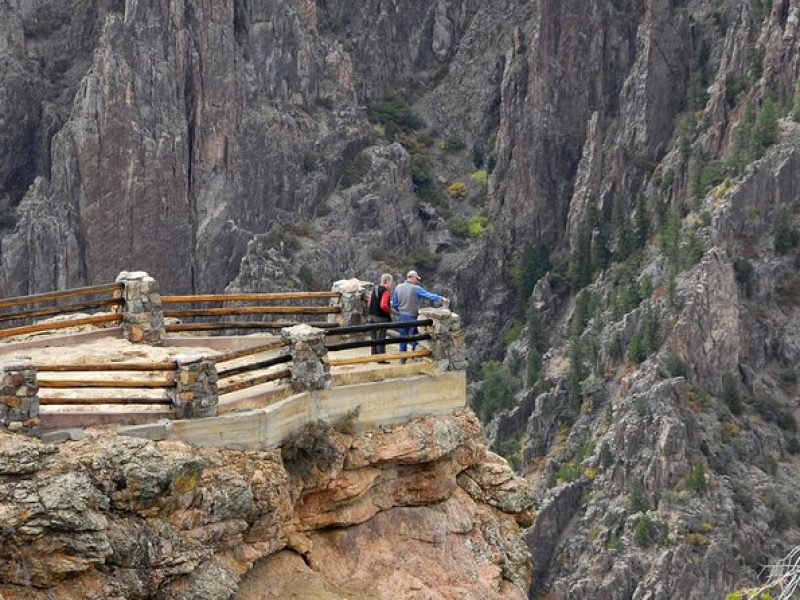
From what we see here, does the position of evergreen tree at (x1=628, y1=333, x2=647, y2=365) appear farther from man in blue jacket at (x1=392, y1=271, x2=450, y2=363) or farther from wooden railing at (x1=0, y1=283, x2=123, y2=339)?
wooden railing at (x1=0, y1=283, x2=123, y2=339)

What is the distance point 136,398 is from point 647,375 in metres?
168

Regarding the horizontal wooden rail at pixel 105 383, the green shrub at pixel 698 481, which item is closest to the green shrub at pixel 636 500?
the green shrub at pixel 698 481

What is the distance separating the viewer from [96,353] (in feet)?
103

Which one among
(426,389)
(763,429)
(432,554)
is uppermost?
(426,389)

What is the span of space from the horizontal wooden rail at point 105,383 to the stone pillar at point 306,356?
251 cm

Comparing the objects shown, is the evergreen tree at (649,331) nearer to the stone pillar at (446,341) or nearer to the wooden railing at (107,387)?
the stone pillar at (446,341)

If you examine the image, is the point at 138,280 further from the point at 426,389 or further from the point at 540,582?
the point at 540,582

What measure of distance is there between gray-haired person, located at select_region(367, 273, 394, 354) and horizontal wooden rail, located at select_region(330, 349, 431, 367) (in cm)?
191

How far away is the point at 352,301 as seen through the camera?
34750mm

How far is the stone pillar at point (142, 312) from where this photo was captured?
3309 cm

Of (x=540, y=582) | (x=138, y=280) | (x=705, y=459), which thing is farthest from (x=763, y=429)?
(x=138, y=280)

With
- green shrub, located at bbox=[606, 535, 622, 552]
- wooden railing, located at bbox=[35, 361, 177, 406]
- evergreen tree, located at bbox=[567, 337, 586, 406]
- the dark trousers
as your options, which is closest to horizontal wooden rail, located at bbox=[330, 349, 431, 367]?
the dark trousers

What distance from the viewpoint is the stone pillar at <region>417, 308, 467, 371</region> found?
31.9 metres

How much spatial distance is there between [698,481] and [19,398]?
526 ft
